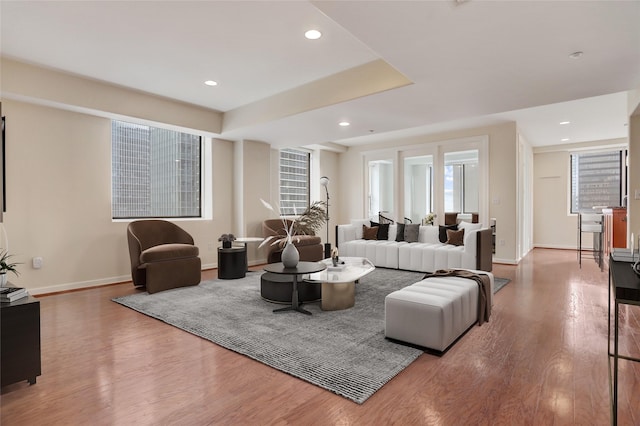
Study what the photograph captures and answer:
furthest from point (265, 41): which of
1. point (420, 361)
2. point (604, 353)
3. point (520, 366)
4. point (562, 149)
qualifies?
point (562, 149)

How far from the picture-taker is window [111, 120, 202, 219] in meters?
5.32

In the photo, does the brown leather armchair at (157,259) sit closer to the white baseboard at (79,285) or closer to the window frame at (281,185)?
the white baseboard at (79,285)

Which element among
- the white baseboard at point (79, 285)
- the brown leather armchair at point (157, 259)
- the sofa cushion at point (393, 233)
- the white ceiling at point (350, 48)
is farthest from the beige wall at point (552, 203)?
the white baseboard at point (79, 285)

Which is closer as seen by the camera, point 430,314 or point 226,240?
point 430,314

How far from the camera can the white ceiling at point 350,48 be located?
2.35 meters

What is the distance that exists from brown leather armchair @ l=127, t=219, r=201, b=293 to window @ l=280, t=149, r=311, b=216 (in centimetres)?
322

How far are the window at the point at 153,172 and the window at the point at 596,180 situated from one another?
30.1ft

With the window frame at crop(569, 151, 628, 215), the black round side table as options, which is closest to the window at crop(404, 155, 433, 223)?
the window frame at crop(569, 151, 628, 215)

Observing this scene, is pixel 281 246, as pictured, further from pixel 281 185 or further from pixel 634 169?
pixel 634 169

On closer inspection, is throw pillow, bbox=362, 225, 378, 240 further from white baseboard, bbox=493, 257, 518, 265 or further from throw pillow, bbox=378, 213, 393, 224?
white baseboard, bbox=493, 257, 518, 265

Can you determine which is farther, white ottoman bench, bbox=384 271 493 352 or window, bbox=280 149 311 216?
window, bbox=280 149 311 216

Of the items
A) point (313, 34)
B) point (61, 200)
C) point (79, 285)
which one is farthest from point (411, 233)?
point (61, 200)

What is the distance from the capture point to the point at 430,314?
2.57 m

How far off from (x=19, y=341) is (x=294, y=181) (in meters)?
6.51
